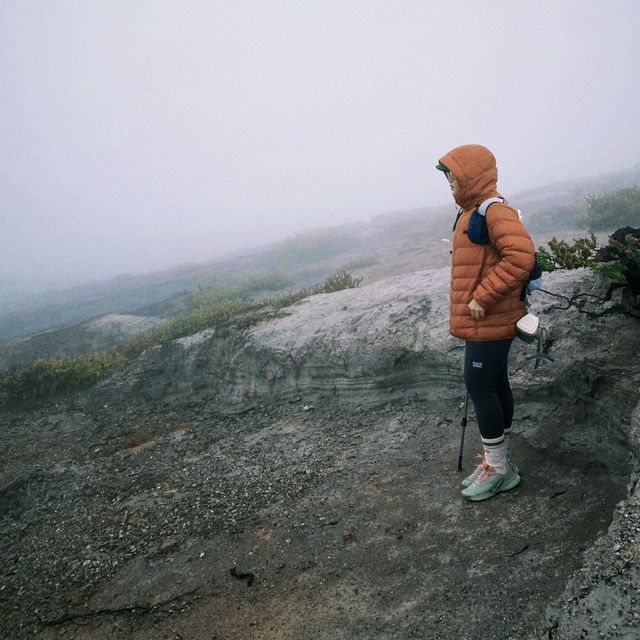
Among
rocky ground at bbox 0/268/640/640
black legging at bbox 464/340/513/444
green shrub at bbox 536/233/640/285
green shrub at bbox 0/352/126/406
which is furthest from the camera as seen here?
green shrub at bbox 0/352/126/406

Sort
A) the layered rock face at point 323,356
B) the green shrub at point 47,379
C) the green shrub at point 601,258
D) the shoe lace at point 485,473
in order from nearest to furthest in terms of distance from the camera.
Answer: the shoe lace at point 485,473, the green shrub at point 601,258, the layered rock face at point 323,356, the green shrub at point 47,379

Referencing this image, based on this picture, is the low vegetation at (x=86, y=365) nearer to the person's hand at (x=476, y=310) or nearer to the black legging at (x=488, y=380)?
the black legging at (x=488, y=380)

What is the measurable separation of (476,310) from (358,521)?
91.9 inches

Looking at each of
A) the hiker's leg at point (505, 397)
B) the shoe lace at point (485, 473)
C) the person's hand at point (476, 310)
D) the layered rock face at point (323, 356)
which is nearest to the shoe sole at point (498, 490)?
the shoe lace at point (485, 473)

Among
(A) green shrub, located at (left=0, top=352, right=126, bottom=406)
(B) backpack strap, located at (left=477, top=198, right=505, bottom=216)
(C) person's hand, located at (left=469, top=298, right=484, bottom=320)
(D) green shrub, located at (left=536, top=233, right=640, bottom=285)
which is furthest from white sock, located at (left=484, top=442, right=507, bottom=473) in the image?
(A) green shrub, located at (left=0, top=352, right=126, bottom=406)

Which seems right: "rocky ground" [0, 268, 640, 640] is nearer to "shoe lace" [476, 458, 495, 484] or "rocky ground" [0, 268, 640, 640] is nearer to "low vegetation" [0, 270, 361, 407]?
"shoe lace" [476, 458, 495, 484]

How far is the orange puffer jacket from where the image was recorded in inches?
120

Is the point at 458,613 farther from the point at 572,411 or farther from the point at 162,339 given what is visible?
the point at 162,339

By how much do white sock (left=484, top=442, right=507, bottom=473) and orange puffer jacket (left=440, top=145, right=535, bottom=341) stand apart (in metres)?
1.02

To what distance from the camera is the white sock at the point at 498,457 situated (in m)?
3.63

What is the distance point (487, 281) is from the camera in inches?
124

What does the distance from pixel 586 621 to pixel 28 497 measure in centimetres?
705

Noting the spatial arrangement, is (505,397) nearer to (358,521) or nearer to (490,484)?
(490,484)

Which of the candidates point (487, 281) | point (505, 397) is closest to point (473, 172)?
point (487, 281)
